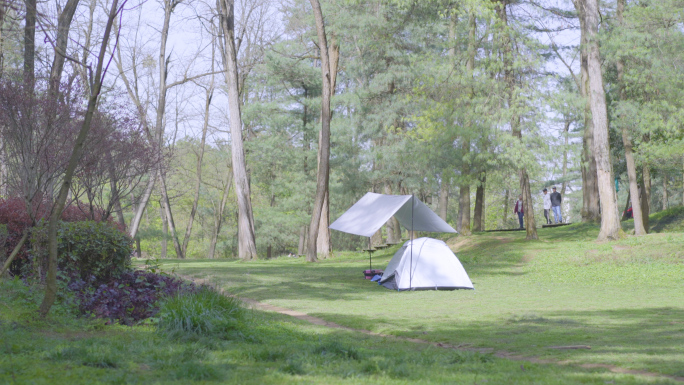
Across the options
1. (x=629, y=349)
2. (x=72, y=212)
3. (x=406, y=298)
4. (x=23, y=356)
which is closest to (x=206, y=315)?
(x=23, y=356)

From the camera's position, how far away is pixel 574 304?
10.5 m

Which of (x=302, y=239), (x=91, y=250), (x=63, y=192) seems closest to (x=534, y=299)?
(x=91, y=250)

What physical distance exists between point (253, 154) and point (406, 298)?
24.1 m

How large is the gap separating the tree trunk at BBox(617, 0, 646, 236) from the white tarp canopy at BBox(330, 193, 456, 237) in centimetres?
832

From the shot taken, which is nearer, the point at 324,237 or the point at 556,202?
the point at 324,237

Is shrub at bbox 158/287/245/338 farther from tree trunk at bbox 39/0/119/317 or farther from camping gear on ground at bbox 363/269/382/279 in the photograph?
camping gear on ground at bbox 363/269/382/279

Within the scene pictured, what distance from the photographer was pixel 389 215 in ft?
49.8

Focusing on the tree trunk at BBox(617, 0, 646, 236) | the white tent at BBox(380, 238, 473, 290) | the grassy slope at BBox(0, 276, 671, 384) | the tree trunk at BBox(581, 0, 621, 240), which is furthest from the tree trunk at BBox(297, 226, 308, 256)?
the grassy slope at BBox(0, 276, 671, 384)

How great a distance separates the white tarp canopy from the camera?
50.4 feet

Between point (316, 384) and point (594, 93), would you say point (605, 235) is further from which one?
point (316, 384)

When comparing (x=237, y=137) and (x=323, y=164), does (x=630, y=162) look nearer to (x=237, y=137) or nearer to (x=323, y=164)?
(x=323, y=164)

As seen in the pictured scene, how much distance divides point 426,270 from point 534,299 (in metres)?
3.05

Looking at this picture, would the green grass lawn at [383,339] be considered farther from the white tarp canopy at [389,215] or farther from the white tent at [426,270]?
the white tarp canopy at [389,215]

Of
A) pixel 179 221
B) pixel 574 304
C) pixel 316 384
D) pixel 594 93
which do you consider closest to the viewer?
pixel 316 384
